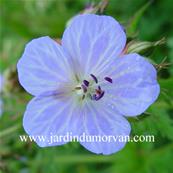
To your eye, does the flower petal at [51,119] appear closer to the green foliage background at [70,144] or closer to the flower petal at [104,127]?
the flower petal at [104,127]

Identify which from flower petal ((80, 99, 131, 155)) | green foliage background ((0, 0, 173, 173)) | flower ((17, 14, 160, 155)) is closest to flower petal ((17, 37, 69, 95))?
flower ((17, 14, 160, 155))

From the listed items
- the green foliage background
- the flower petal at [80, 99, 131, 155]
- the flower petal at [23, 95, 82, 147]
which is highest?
the flower petal at [23, 95, 82, 147]

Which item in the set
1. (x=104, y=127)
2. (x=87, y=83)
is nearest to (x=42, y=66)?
(x=87, y=83)

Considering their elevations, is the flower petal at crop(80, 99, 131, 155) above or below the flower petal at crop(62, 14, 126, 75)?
below

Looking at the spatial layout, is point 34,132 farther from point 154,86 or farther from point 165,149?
point 165,149

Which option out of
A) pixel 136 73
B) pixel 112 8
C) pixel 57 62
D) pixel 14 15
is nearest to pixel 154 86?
pixel 136 73

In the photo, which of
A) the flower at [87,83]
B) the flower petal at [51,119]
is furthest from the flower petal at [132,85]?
the flower petal at [51,119]

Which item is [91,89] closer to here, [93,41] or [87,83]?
[87,83]

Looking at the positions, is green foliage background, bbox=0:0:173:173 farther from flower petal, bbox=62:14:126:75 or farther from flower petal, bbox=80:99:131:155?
flower petal, bbox=62:14:126:75
